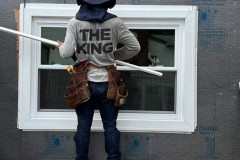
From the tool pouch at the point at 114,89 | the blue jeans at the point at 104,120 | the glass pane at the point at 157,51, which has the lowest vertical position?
the blue jeans at the point at 104,120

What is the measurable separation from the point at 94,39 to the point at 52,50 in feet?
2.93

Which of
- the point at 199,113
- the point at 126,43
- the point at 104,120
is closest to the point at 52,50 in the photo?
the point at 126,43

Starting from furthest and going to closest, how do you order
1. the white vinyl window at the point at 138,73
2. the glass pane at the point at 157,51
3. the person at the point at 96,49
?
the glass pane at the point at 157,51 < the white vinyl window at the point at 138,73 < the person at the point at 96,49

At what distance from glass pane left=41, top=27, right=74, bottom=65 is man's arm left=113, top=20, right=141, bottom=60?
0.71 meters

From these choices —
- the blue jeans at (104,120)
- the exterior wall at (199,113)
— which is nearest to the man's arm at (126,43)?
the blue jeans at (104,120)

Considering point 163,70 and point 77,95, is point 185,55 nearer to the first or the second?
point 163,70

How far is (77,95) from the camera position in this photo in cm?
372

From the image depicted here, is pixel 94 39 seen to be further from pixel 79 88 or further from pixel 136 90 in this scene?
pixel 136 90

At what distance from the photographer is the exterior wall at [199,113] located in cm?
430

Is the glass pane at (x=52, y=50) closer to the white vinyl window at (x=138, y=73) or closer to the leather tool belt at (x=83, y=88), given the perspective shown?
the white vinyl window at (x=138, y=73)

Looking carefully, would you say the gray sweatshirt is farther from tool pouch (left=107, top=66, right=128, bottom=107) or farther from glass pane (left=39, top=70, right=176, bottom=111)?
glass pane (left=39, top=70, right=176, bottom=111)

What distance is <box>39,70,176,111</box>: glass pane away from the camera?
4.43 meters

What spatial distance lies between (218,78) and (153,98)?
2.54 feet

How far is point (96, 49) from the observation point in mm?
3760
